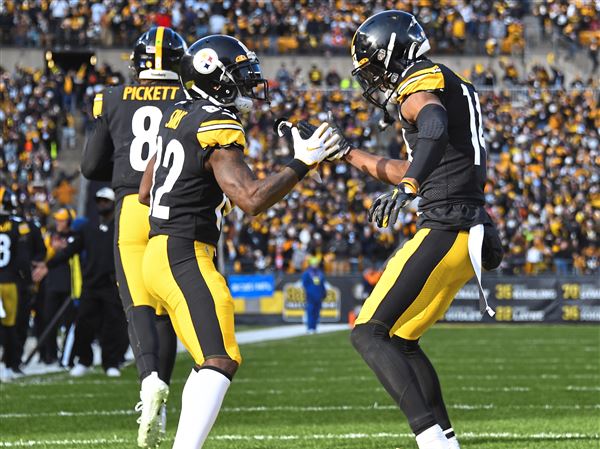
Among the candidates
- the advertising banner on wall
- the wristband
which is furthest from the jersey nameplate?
the advertising banner on wall

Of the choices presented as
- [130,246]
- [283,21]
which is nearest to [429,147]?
[130,246]

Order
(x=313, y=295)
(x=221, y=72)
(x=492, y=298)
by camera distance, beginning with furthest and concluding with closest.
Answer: (x=492, y=298), (x=313, y=295), (x=221, y=72)

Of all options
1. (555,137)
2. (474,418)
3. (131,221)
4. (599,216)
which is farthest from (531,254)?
(131,221)

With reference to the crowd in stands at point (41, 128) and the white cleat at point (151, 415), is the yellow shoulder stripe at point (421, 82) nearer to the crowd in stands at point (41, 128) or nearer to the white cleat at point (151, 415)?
the white cleat at point (151, 415)

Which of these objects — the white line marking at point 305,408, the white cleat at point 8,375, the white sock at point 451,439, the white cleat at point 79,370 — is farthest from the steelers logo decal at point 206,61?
the white cleat at point 79,370

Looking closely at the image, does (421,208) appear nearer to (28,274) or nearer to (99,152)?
(99,152)

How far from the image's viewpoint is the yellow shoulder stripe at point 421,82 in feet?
18.4

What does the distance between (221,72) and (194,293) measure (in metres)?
1.03

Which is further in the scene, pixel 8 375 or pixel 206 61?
pixel 8 375

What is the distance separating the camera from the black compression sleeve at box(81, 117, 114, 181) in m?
7.35

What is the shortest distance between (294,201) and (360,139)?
2.59 m

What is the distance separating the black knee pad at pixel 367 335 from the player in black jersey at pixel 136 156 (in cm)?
132

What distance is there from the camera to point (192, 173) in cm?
537

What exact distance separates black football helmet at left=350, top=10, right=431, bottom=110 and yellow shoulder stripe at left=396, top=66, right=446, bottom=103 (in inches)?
9.4
